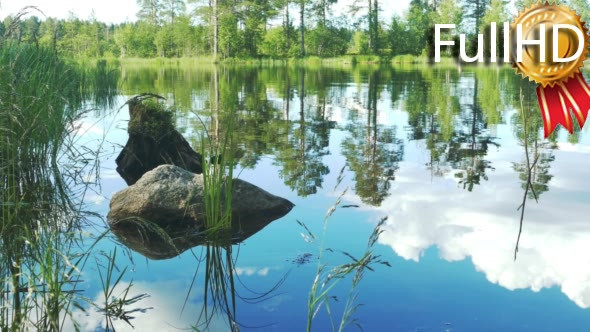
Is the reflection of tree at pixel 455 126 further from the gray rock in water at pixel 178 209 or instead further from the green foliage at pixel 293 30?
the green foliage at pixel 293 30

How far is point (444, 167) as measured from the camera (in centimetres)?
891

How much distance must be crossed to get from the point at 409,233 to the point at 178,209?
212 cm

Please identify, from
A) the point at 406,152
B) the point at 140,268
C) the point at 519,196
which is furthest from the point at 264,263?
the point at 406,152

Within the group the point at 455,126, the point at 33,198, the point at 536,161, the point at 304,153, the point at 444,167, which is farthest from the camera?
the point at 455,126

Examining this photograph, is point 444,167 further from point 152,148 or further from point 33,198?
point 33,198

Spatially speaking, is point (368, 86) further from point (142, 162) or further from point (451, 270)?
point (451, 270)

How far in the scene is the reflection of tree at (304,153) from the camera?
7.91 m

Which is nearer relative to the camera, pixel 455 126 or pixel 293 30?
pixel 455 126

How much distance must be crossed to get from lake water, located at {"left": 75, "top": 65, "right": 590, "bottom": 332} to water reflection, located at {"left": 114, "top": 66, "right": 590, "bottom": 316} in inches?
1.0

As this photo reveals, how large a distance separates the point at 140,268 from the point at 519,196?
4.36m

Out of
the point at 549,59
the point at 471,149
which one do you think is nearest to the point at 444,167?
the point at 471,149

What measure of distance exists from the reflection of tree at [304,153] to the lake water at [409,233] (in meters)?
0.03

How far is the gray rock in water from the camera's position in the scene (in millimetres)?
5711

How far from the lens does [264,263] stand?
198 inches
